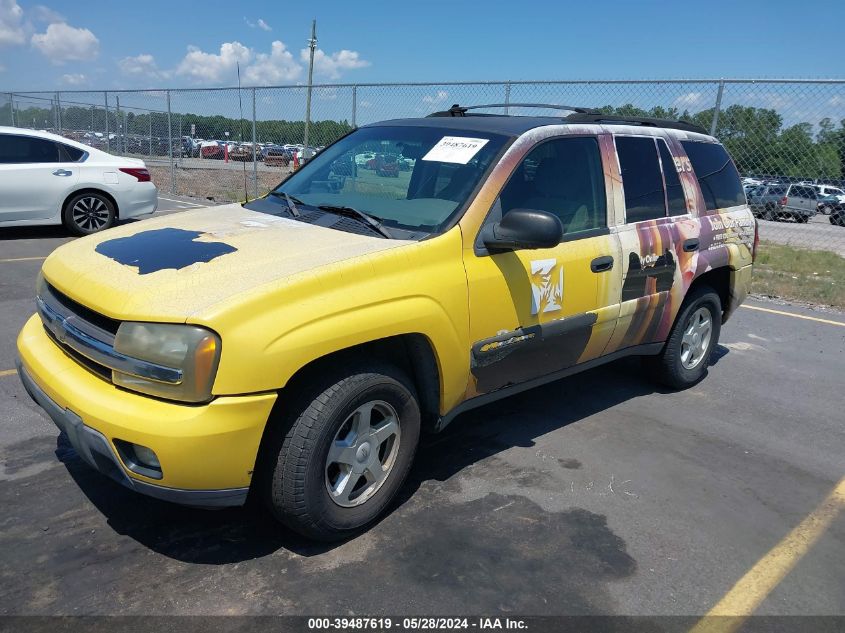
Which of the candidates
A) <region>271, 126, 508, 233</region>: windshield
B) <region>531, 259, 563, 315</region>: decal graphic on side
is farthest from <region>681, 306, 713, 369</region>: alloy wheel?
<region>271, 126, 508, 233</region>: windshield

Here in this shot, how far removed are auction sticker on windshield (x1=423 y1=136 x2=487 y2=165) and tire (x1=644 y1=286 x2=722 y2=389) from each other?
2.17m

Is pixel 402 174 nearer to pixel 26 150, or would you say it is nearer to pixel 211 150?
pixel 26 150

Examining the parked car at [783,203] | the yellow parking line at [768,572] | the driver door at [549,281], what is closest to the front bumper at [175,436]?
the driver door at [549,281]

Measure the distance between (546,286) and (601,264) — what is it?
50cm

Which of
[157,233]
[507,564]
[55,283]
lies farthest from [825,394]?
[55,283]

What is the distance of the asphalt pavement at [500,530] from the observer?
2.63m

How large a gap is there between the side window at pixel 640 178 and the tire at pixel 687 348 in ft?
2.83

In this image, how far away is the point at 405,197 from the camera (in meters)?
3.53

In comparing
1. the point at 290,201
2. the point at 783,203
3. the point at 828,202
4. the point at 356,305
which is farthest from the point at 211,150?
the point at 356,305

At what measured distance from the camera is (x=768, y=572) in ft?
9.63

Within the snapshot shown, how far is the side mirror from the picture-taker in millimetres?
3104

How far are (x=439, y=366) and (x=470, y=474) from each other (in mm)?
828

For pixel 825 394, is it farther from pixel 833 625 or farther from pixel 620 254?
pixel 833 625

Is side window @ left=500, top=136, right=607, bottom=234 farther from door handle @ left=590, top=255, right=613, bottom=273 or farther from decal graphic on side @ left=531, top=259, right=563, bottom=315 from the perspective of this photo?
decal graphic on side @ left=531, top=259, right=563, bottom=315
